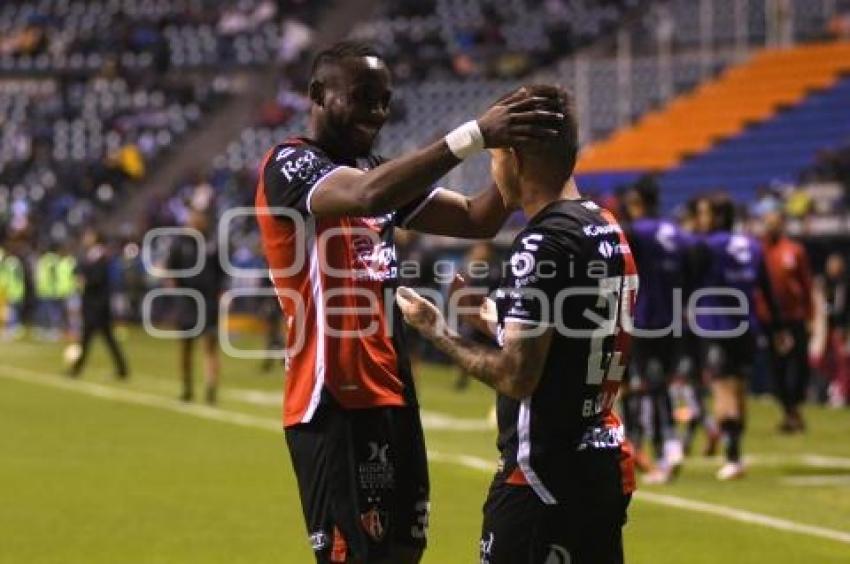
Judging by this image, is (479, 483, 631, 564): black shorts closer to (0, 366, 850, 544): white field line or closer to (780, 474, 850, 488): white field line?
(0, 366, 850, 544): white field line

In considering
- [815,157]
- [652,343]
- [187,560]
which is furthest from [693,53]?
[187,560]

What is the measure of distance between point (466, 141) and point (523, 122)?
21 cm

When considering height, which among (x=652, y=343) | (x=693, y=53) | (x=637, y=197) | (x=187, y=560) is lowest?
(x=187, y=560)

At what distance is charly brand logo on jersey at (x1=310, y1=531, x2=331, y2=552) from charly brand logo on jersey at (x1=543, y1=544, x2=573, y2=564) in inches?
42.2

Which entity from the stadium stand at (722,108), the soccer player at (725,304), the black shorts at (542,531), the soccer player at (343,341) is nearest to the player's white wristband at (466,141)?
the soccer player at (343,341)

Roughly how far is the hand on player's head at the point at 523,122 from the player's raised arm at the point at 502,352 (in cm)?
59

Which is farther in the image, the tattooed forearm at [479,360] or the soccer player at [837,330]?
the soccer player at [837,330]

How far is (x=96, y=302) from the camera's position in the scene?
28500mm

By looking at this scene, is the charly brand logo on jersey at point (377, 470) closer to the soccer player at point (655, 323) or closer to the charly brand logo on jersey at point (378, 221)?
the charly brand logo on jersey at point (378, 221)

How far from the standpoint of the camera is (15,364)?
32562 millimetres

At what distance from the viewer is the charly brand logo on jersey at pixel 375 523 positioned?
7.05 m

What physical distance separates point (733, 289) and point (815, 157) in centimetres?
1667

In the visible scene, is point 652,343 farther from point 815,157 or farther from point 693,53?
point 693,53

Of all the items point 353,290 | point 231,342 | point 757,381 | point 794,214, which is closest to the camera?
point 353,290
